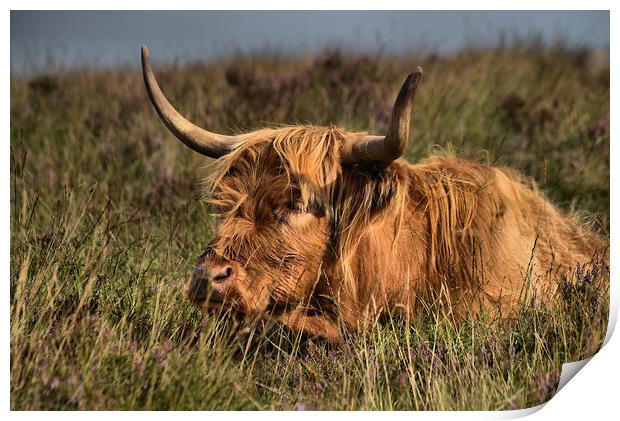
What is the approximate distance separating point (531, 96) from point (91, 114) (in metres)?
3.41

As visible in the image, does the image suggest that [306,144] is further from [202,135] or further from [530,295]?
[530,295]

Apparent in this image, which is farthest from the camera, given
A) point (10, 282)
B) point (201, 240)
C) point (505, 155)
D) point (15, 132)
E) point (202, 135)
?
point (505, 155)

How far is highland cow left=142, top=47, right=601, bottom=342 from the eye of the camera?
3.53 metres

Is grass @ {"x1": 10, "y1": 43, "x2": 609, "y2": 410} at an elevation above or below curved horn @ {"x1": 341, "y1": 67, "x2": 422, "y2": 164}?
below

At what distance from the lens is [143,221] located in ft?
16.8

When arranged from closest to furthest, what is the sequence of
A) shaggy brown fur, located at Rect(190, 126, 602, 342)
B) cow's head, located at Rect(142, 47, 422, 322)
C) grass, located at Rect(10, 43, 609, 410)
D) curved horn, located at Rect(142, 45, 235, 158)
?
grass, located at Rect(10, 43, 609, 410)
cow's head, located at Rect(142, 47, 422, 322)
shaggy brown fur, located at Rect(190, 126, 602, 342)
curved horn, located at Rect(142, 45, 235, 158)

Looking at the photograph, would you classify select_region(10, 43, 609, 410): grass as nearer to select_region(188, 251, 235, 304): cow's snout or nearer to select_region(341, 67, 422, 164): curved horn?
select_region(188, 251, 235, 304): cow's snout

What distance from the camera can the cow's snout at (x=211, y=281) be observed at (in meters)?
3.35

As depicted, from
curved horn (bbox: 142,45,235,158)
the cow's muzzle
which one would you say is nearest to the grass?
the cow's muzzle

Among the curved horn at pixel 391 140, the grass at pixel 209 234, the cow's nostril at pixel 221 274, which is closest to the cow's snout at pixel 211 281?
the cow's nostril at pixel 221 274

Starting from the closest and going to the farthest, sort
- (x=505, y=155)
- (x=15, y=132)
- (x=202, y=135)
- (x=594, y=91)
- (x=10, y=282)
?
(x=10, y=282)
(x=202, y=135)
(x=15, y=132)
(x=505, y=155)
(x=594, y=91)
